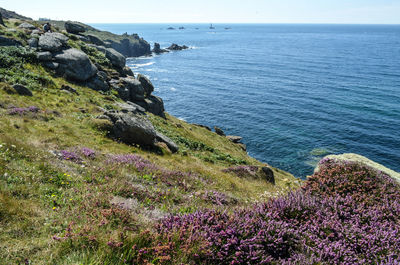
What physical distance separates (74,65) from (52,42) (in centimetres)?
521

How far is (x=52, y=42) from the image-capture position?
3734 cm

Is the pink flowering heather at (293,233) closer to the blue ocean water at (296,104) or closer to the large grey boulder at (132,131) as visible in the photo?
the large grey boulder at (132,131)

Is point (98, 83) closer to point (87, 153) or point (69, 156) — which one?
point (87, 153)

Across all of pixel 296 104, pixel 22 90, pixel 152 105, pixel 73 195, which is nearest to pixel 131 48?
pixel 296 104

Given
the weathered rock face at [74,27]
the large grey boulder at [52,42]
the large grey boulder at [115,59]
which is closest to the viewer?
the large grey boulder at [52,42]

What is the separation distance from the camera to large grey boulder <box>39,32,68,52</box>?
36.7 m

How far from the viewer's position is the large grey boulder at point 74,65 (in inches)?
1426

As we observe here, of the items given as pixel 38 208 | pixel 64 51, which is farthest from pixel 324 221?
pixel 64 51

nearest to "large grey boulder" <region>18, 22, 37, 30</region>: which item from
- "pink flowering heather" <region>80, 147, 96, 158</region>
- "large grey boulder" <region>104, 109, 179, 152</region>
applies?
"large grey boulder" <region>104, 109, 179, 152</region>

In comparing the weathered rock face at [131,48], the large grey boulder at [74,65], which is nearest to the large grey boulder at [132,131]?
the large grey boulder at [74,65]

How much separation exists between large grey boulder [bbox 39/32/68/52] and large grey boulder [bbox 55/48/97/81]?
1174 mm

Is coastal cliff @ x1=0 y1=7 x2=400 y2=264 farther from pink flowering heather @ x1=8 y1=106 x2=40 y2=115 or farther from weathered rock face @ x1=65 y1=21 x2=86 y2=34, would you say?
weathered rock face @ x1=65 y1=21 x2=86 y2=34

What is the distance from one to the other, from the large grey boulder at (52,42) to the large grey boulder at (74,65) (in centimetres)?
117

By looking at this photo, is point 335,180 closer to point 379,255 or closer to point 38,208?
point 379,255
